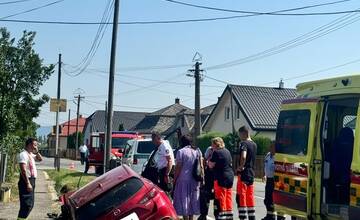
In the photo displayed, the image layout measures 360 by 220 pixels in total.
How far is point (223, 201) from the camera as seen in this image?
11.1 meters

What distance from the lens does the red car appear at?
7445mm

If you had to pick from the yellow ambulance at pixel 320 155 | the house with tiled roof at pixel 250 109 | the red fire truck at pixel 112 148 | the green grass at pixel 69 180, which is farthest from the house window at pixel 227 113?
the yellow ambulance at pixel 320 155

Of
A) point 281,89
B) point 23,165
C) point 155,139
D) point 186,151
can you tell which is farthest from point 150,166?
point 281,89

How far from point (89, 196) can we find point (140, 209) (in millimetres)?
727

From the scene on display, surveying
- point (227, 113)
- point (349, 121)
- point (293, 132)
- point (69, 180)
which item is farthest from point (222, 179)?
point (227, 113)

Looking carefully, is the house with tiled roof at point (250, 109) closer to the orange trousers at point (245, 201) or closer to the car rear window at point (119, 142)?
the car rear window at point (119, 142)

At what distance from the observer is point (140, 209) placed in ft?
24.6

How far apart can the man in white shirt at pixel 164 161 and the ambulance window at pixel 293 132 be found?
288 centimetres

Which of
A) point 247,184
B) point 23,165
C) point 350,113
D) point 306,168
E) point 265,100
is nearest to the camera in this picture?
point 306,168

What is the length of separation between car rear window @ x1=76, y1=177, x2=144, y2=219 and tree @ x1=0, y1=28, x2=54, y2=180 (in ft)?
30.7

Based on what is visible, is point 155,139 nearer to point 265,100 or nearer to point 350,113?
point 350,113

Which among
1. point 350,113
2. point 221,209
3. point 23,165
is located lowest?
point 221,209

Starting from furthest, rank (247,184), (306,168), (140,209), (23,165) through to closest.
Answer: (247,184), (23,165), (306,168), (140,209)

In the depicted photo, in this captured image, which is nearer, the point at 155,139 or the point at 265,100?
the point at 155,139
